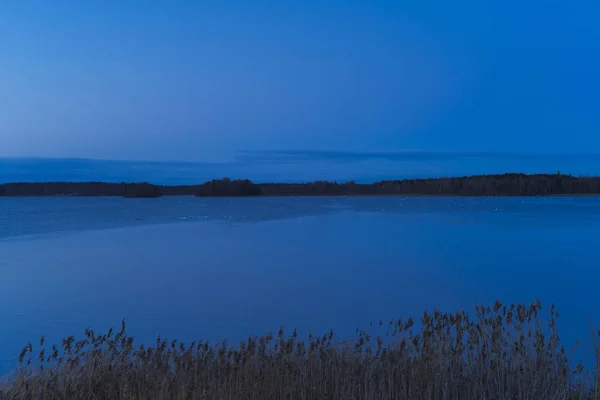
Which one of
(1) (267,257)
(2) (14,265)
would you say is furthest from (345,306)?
(2) (14,265)

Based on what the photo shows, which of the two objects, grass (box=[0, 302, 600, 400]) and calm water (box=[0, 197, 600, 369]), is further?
calm water (box=[0, 197, 600, 369])

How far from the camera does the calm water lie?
8.08 metres

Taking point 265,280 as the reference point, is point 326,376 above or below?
above

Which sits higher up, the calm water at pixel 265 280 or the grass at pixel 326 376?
the grass at pixel 326 376

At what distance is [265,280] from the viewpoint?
11672mm

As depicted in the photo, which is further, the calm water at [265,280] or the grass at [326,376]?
the calm water at [265,280]

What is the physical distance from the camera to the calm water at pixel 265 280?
808cm

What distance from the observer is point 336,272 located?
12695 mm

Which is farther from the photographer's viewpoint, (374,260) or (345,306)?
(374,260)

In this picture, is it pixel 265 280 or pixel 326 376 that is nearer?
pixel 326 376

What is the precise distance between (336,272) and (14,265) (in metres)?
8.30

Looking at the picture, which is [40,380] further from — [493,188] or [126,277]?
[493,188]

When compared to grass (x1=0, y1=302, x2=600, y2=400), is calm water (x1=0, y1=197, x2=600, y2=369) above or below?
below

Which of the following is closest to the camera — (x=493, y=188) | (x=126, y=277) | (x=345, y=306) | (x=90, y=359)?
(x=90, y=359)
